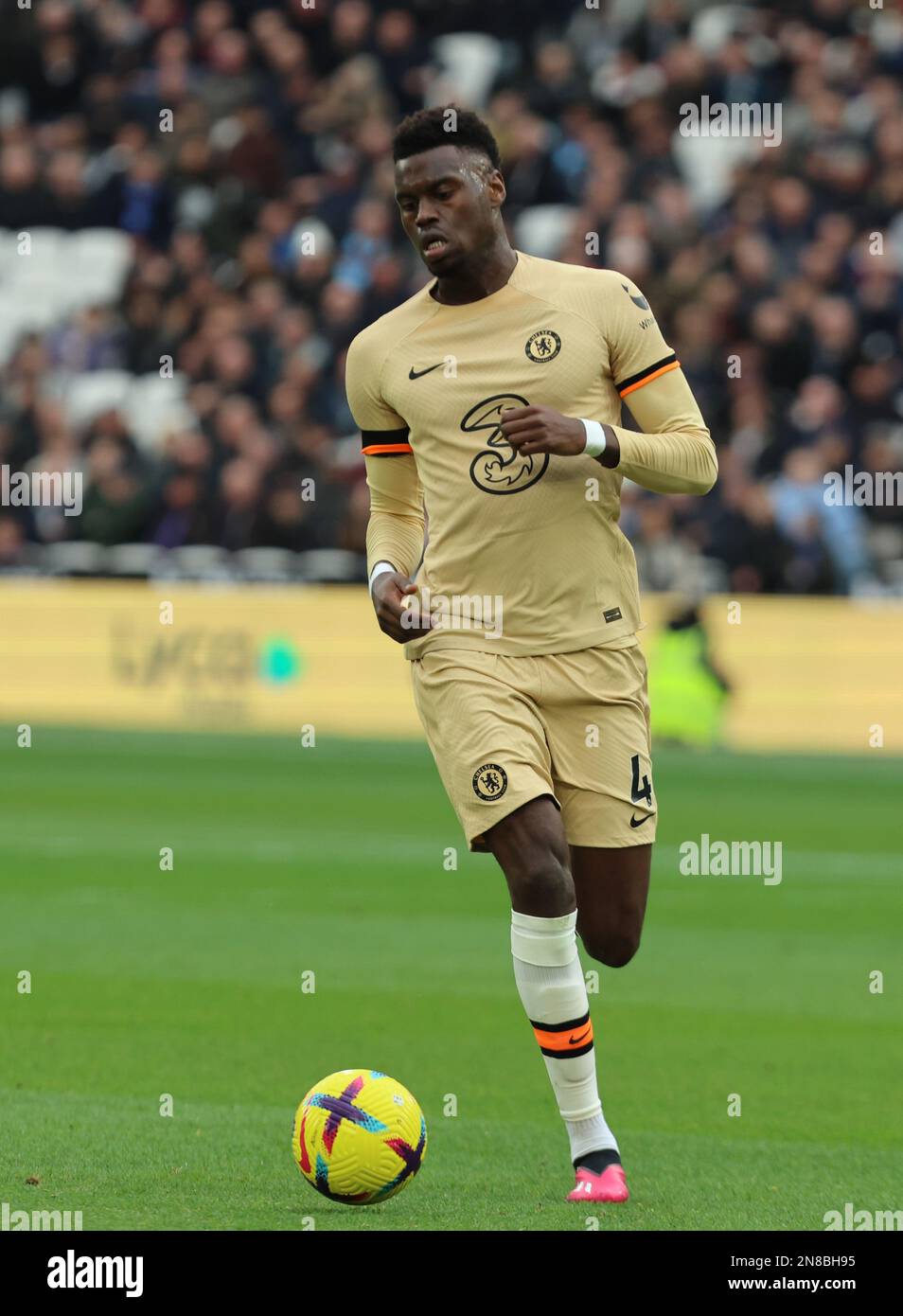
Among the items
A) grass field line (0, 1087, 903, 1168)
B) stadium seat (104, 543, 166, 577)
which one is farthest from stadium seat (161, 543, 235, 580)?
grass field line (0, 1087, 903, 1168)

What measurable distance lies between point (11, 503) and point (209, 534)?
2.41 metres

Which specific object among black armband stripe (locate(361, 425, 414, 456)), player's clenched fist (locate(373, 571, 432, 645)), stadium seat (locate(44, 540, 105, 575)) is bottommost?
player's clenched fist (locate(373, 571, 432, 645))

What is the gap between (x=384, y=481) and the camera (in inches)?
260

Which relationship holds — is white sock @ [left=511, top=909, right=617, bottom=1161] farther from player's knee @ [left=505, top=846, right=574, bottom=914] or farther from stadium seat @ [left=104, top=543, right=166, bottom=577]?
stadium seat @ [left=104, top=543, right=166, bottom=577]

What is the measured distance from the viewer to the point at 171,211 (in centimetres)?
2452

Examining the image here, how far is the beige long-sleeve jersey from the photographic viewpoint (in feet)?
20.2

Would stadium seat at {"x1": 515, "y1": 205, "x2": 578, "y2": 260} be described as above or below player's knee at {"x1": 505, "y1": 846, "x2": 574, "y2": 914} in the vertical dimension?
above

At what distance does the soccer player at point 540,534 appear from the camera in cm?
607

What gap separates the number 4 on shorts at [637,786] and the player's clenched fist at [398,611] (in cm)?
67

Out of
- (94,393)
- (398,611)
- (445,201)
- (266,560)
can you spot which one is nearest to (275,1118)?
(398,611)

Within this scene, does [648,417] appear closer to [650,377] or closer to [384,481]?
[650,377]

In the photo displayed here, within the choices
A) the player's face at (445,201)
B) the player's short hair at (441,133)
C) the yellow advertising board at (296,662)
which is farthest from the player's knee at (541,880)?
the yellow advertising board at (296,662)
